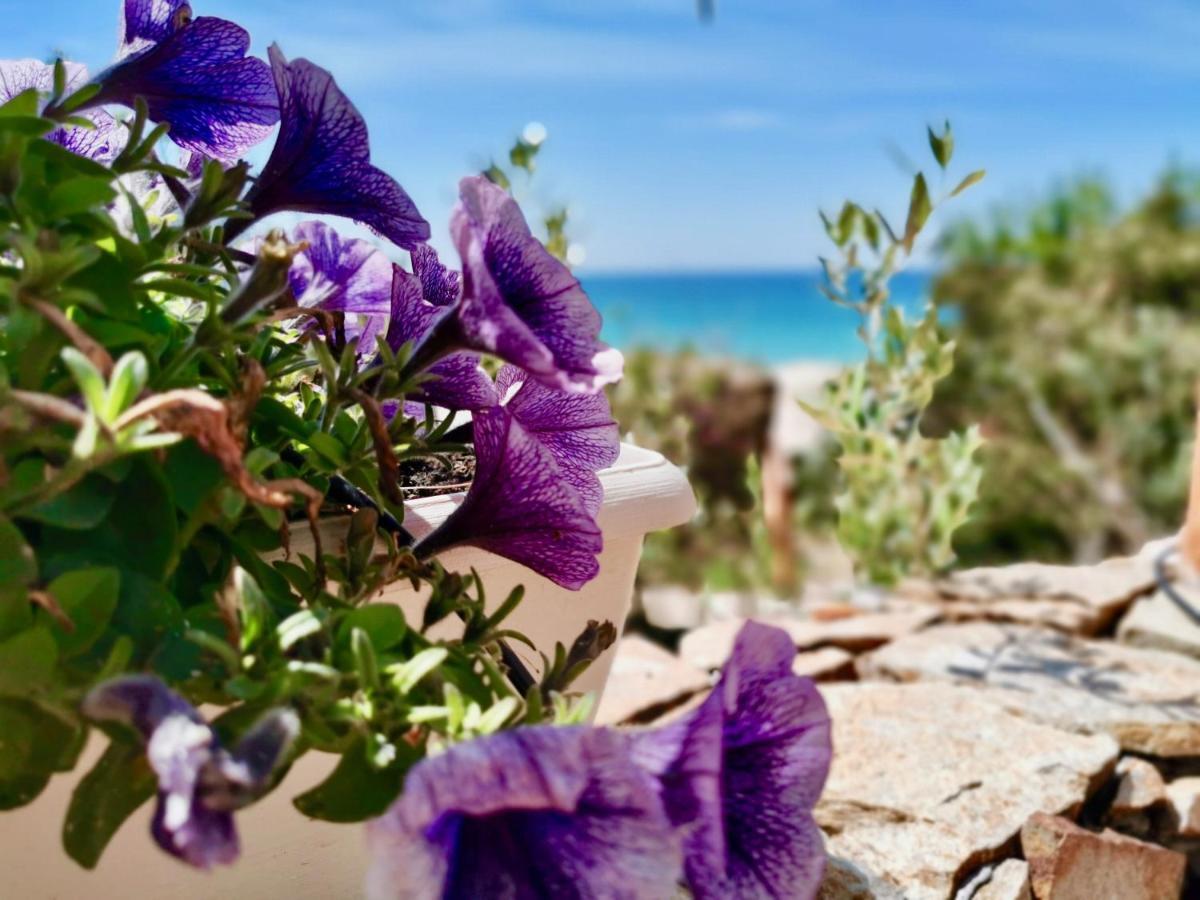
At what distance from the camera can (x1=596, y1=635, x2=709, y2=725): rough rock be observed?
1.49 metres

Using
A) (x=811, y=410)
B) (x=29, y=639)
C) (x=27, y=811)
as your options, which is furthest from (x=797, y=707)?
(x=811, y=410)

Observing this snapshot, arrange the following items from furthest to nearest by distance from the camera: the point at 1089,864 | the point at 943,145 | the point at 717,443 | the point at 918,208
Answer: the point at 717,443 → the point at 918,208 → the point at 943,145 → the point at 1089,864

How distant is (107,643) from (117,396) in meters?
0.12

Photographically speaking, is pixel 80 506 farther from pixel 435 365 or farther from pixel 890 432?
pixel 890 432

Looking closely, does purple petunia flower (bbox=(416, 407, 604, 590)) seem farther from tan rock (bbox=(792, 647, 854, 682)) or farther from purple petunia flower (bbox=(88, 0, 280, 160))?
tan rock (bbox=(792, 647, 854, 682))

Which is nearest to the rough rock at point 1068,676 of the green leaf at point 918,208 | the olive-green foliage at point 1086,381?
the green leaf at point 918,208

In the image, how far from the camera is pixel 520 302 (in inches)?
22.1

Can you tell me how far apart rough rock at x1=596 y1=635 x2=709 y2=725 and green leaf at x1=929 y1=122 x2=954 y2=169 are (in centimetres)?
66

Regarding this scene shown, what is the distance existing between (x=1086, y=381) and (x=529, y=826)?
25.1ft

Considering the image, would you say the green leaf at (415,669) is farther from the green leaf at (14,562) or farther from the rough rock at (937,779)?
the rough rock at (937,779)

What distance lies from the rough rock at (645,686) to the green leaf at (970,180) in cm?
63

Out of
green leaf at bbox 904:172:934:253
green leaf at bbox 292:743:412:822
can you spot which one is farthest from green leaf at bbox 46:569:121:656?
green leaf at bbox 904:172:934:253

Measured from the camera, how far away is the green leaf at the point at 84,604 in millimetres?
468

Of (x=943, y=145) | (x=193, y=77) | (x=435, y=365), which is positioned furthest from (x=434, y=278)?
(x=943, y=145)
